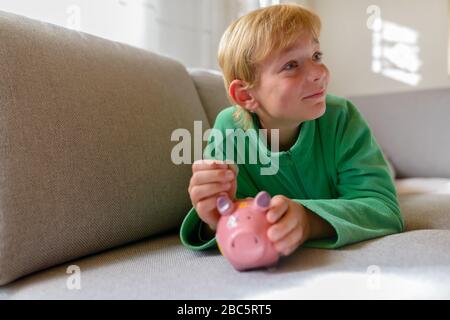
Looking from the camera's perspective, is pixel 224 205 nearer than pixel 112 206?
Yes

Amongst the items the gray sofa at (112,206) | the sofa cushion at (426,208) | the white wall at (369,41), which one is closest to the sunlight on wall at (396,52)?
the white wall at (369,41)

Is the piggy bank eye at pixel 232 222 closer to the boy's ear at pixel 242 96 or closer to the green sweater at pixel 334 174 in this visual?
the green sweater at pixel 334 174

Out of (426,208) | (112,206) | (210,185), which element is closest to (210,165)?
(210,185)

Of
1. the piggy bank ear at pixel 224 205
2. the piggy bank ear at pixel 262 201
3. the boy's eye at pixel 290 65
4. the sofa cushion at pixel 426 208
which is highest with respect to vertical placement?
the boy's eye at pixel 290 65

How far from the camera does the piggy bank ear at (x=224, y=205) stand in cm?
62

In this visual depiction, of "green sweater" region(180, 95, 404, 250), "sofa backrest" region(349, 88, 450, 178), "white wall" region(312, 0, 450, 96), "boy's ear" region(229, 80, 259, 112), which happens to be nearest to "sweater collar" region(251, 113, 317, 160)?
"green sweater" region(180, 95, 404, 250)

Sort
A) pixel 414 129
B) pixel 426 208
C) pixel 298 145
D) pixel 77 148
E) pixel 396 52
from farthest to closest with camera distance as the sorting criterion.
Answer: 1. pixel 396 52
2. pixel 414 129
3. pixel 426 208
4. pixel 298 145
5. pixel 77 148

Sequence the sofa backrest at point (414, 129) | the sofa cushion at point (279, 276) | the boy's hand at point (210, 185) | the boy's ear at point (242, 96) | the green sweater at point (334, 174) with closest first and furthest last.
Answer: the sofa cushion at point (279, 276) < the boy's hand at point (210, 185) < the green sweater at point (334, 174) < the boy's ear at point (242, 96) < the sofa backrest at point (414, 129)

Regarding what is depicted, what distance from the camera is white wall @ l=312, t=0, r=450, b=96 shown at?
8.19ft

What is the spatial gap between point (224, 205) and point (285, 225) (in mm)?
87

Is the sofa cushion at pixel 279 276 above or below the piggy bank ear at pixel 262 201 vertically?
below

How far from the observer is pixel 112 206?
2.62ft

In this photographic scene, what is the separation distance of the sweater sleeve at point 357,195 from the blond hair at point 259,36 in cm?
20

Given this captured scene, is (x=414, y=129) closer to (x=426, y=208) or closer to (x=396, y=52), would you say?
(x=396, y=52)
